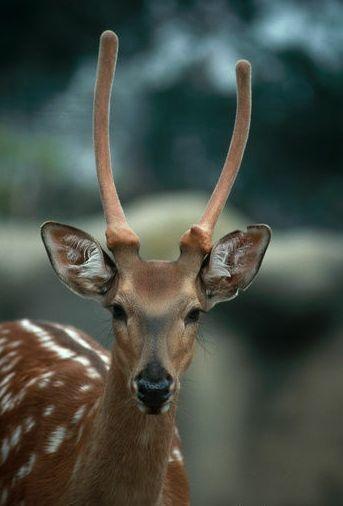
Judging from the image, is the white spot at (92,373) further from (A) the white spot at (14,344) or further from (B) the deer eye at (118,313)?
(B) the deer eye at (118,313)

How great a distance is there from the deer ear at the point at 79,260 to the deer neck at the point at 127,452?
0.34 meters

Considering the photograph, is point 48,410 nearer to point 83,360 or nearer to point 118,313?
point 83,360

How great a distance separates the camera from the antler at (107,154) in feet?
14.7

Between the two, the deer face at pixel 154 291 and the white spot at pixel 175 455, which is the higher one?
the deer face at pixel 154 291

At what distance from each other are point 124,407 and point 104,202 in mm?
834

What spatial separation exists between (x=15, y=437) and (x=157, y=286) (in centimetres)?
137

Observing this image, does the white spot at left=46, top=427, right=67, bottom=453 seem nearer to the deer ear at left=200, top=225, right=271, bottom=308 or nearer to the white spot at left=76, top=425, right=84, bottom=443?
the white spot at left=76, top=425, right=84, bottom=443

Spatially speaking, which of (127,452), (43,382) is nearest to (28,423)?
(43,382)

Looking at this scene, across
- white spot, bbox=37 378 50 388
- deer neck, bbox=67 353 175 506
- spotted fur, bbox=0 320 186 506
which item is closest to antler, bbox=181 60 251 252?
deer neck, bbox=67 353 175 506

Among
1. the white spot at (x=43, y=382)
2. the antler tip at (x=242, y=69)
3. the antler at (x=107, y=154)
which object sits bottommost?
the white spot at (x=43, y=382)

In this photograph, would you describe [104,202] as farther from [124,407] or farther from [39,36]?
[39,36]

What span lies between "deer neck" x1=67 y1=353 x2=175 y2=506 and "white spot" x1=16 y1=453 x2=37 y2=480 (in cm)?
59

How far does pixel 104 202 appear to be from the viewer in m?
4.62

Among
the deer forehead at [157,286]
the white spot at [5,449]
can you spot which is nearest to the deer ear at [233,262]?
the deer forehead at [157,286]
